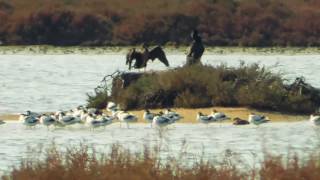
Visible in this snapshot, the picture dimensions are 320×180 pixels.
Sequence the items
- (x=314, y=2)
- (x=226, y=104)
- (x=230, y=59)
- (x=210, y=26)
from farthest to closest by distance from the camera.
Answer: (x=314, y=2) → (x=210, y=26) → (x=230, y=59) → (x=226, y=104)

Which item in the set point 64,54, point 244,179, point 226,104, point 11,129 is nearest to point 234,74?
point 226,104

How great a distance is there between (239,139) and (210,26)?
132 feet

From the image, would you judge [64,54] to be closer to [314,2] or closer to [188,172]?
[314,2]

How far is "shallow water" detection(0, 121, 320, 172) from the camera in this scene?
2238 cm

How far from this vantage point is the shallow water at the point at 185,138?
2238 cm

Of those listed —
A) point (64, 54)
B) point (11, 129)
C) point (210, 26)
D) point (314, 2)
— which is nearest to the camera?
Result: point (11, 129)

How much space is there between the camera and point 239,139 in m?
25.0

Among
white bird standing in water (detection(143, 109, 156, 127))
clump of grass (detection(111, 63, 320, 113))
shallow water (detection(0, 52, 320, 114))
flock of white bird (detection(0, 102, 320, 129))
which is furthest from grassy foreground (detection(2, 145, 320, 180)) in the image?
shallow water (detection(0, 52, 320, 114))

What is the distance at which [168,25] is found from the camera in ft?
212

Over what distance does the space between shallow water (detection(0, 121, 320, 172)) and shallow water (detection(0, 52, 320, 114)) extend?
20.0 ft

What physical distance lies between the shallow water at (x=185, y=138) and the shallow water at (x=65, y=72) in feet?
20.0

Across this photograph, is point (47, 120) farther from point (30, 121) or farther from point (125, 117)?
point (125, 117)

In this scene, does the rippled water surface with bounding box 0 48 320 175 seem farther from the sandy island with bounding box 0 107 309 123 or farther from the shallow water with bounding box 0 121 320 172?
the sandy island with bounding box 0 107 309 123

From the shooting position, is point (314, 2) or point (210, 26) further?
point (314, 2)
